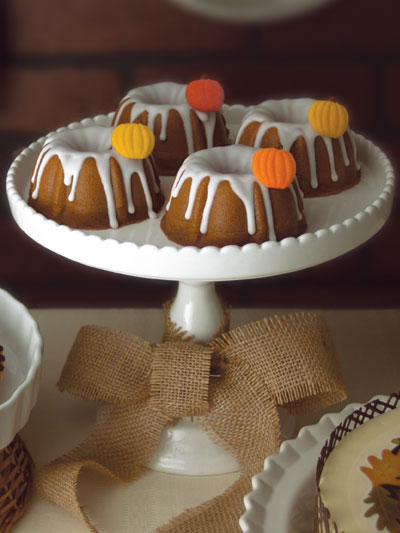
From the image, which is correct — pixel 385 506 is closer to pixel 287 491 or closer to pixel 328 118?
pixel 287 491

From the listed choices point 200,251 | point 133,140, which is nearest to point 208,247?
point 200,251

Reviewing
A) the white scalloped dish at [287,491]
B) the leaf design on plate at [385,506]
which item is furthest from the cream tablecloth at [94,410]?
the leaf design on plate at [385,506]

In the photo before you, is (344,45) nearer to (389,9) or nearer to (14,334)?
(389,9)

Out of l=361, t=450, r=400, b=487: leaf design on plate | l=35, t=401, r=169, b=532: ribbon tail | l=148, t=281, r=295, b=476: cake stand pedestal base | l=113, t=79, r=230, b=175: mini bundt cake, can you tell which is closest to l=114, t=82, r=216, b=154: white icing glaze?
l=113, t=79, r=230, b=175: mini bundt cake

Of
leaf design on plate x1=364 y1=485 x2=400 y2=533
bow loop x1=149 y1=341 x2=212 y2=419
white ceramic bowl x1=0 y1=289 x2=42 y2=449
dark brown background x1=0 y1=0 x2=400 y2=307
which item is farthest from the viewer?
dark brown background x1=0 y1=0 x2=400 y2=307

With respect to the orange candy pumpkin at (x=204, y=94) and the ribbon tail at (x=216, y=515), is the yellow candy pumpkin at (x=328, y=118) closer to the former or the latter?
the orange candy pumpkin at (x=204, y=94)

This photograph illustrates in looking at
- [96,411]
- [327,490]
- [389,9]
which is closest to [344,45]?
[389,9]

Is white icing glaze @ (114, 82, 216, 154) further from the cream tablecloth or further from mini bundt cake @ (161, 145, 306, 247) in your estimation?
the cream tablecloth
